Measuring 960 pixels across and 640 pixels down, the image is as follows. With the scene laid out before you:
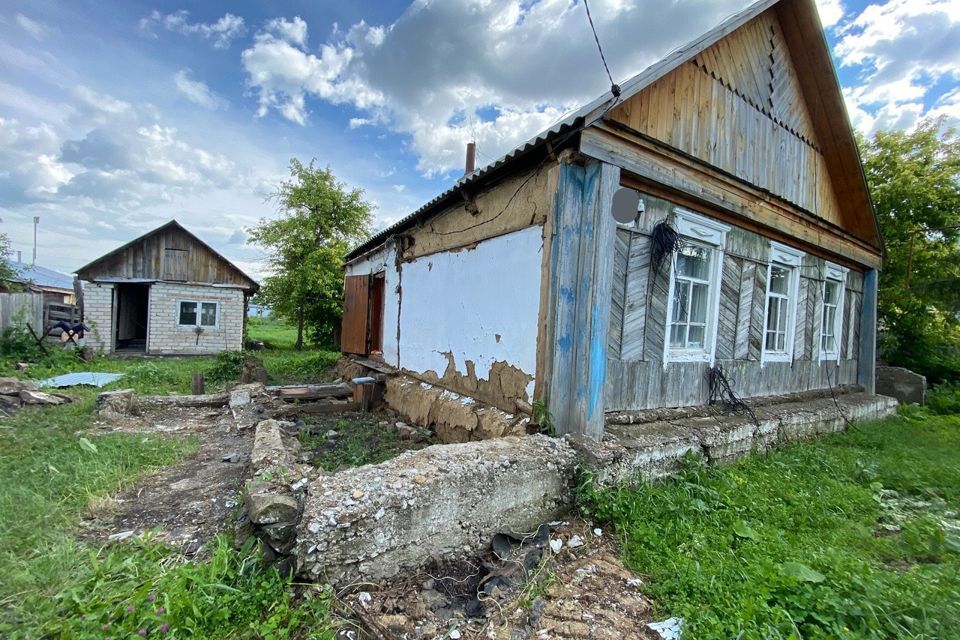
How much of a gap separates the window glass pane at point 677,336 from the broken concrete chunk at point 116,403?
8.08m

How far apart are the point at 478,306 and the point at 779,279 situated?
5.01 metres

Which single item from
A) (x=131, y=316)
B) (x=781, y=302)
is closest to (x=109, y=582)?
(x=781, y=302)

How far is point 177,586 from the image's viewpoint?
7.54 ft

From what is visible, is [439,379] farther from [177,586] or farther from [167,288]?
[167,288]

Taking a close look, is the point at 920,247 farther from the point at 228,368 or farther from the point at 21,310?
the point at 21,310

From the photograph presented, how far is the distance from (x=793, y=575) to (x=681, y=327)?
9.79ft

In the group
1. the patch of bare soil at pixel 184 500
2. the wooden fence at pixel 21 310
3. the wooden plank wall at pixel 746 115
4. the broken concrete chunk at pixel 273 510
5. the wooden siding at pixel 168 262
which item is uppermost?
the wooden plank wall at pixel 746 115

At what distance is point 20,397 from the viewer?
6504 millimetres

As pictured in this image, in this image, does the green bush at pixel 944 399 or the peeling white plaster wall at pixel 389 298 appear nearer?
the peeling white plaster wall at pixel 389 298

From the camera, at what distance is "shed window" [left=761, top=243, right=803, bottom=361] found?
620 cm

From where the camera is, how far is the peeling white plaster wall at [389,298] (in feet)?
26.0

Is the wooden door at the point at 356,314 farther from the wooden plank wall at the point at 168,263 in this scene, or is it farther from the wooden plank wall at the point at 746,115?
the wooden plank wall at the point at 168,263

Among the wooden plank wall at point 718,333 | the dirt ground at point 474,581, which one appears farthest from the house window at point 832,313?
the dirt ground at point 474,581

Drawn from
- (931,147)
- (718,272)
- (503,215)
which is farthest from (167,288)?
(931,147)
